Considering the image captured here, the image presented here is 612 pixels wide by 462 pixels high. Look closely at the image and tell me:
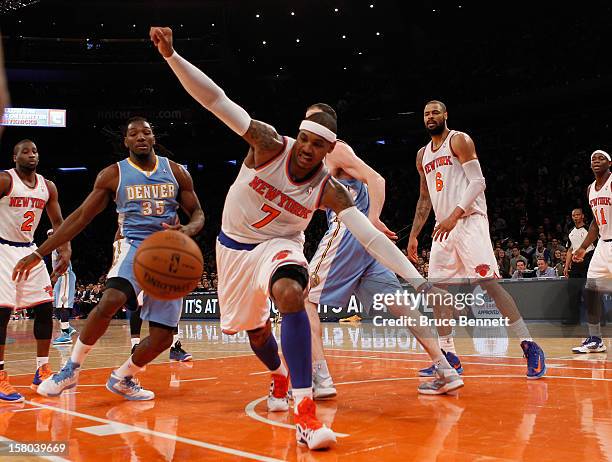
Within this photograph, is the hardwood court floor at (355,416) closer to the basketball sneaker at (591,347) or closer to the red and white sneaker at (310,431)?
the red and white sneaker at (310,431)

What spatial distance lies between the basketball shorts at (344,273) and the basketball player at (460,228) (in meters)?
0.52

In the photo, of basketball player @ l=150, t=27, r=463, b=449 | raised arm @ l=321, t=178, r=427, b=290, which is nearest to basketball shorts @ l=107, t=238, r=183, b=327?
basketball player @ l=150, t=27, r=463, b=449

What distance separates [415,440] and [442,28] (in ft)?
77.4

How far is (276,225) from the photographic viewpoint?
3.88 m

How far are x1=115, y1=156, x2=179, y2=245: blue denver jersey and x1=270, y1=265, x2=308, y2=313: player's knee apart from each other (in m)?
1.75

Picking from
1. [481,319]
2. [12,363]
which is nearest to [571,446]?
[12,363]

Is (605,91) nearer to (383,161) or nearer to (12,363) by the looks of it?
(383,161)

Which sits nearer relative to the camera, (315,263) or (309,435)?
(309,435)

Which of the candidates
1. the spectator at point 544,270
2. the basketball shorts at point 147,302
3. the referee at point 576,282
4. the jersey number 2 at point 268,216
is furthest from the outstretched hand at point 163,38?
the spectator at point 544,270

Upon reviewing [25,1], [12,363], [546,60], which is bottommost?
[12,363]

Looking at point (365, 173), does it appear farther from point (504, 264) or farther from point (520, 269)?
point (504, 264)

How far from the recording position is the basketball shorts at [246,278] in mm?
3764

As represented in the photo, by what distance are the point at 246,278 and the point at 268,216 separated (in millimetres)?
408

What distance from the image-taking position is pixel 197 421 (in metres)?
3.96
